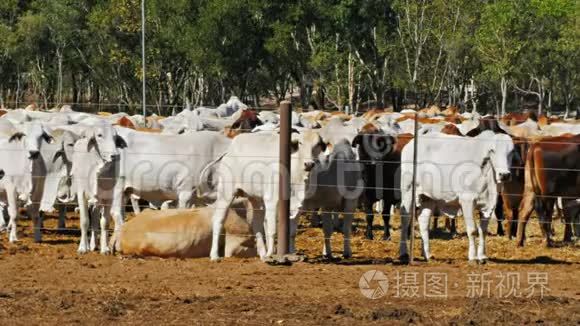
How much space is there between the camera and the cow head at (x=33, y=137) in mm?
16922

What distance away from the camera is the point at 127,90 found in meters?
67.9

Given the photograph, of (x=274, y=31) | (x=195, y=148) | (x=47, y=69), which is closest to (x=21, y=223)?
(x=195, y=148)

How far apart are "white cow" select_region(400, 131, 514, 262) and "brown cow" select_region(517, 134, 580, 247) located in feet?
8.51

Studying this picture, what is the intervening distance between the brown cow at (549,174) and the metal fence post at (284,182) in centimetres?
535

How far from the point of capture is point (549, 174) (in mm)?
17484

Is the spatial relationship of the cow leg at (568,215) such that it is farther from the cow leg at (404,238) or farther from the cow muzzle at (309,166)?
the cow muzzle at (309,166)

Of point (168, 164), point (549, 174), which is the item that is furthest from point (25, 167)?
point (549, 174)

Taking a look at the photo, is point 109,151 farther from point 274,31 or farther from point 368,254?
point 274,31

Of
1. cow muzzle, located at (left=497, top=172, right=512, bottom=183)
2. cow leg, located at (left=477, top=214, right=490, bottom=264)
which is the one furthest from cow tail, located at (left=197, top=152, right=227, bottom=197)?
cow muzzle, located at (left=497, top=172, right=512, bottom=183)

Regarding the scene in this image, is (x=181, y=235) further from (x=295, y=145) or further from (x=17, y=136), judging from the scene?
(x=17, y=136)

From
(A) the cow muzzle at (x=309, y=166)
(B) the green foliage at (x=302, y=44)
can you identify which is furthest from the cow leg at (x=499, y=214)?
(B) the green foliage at (x=302, y=44)

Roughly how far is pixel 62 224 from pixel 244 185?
537cm

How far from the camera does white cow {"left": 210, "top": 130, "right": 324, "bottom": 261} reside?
46.1 ft

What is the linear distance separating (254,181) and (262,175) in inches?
6.3
